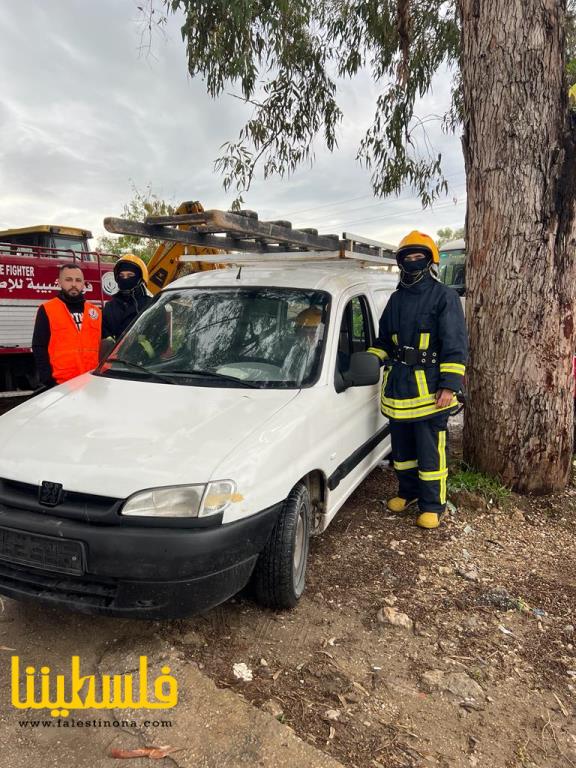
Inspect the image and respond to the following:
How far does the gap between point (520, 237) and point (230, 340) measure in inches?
94.1

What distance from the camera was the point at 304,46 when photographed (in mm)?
7449

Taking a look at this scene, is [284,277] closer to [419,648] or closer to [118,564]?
[118,564]

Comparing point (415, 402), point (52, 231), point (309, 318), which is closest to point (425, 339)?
point (415, 402)

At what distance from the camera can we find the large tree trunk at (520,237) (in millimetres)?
4191

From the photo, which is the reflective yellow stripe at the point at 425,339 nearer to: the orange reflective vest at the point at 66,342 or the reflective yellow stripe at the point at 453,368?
the reflective yellow stripe at the point at 453,368

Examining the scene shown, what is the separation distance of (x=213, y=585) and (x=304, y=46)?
7.34 metres

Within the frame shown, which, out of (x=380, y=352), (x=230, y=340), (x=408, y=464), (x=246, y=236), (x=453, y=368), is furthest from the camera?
(x=246, y=236)

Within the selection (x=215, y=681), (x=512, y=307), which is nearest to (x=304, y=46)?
(x=512, y=307)

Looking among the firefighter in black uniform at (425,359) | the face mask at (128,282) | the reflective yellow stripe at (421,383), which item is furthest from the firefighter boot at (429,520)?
the face mask at (128,282)

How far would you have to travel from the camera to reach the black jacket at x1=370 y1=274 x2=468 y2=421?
389 centimetres

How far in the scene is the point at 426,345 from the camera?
157 inches

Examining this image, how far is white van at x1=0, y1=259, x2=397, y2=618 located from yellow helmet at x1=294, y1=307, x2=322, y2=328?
0.04ft

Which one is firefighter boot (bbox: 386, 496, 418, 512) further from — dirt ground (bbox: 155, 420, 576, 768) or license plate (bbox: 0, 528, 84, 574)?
license plate (bbox: 0, 528, 84, 574)

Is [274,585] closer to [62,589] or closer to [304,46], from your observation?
[62,589]
